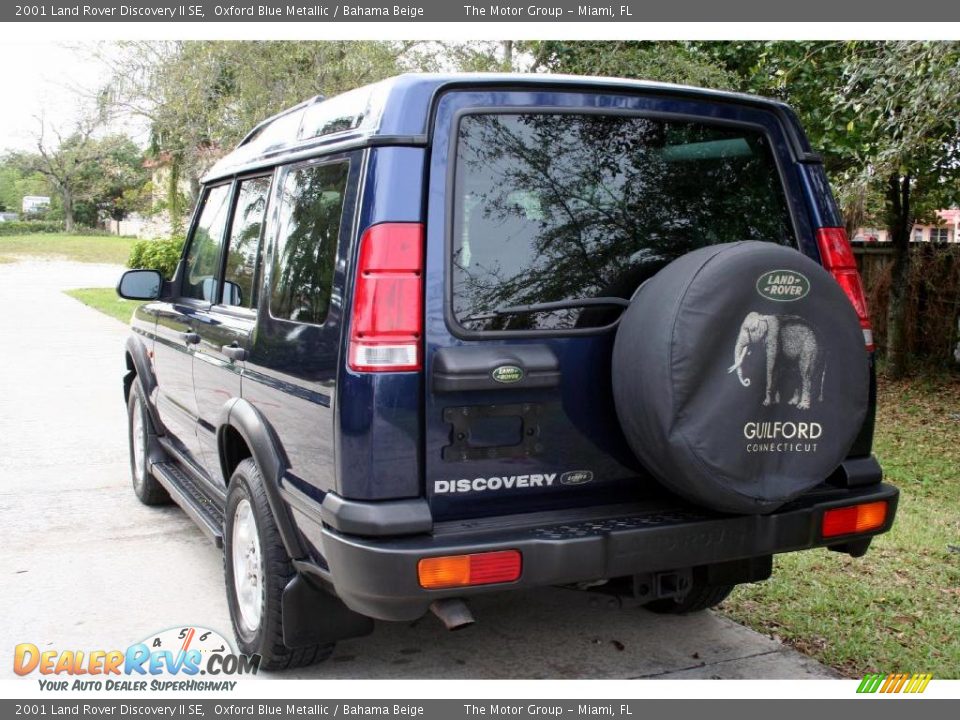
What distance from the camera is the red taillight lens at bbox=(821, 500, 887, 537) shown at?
3.47m

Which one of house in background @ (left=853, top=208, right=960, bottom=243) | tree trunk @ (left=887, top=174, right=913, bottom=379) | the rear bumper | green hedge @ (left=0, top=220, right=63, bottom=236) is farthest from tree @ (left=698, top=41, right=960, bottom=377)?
green hedge @ (left=0, top=220, right=63, bottom=236)

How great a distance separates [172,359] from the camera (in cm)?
531

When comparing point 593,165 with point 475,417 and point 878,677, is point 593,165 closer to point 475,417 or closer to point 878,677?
point 475,417

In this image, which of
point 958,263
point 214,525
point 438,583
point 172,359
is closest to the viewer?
point 438,583

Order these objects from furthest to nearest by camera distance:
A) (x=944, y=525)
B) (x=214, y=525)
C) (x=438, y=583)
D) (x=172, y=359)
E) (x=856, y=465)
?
(x=944, y=525)
(x=172, y=359)
(x=214, y=525)
(x=856, y=465)
(x=438, y=583)

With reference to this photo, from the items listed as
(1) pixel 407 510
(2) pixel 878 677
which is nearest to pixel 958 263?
(2) pixel 878 677

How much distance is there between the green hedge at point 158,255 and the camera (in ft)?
66.8

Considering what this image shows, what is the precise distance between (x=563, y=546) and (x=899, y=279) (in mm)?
9478

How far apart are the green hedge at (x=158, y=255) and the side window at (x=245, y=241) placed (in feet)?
52.1

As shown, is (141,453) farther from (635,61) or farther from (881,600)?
(635,61)

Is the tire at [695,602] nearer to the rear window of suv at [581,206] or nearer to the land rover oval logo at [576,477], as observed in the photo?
the land rover oval logo at [576,477]

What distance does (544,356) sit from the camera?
3.21 meters

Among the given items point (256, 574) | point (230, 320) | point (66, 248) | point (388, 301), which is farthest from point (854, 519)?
point (66, 248)

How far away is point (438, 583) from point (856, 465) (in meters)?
1.71
